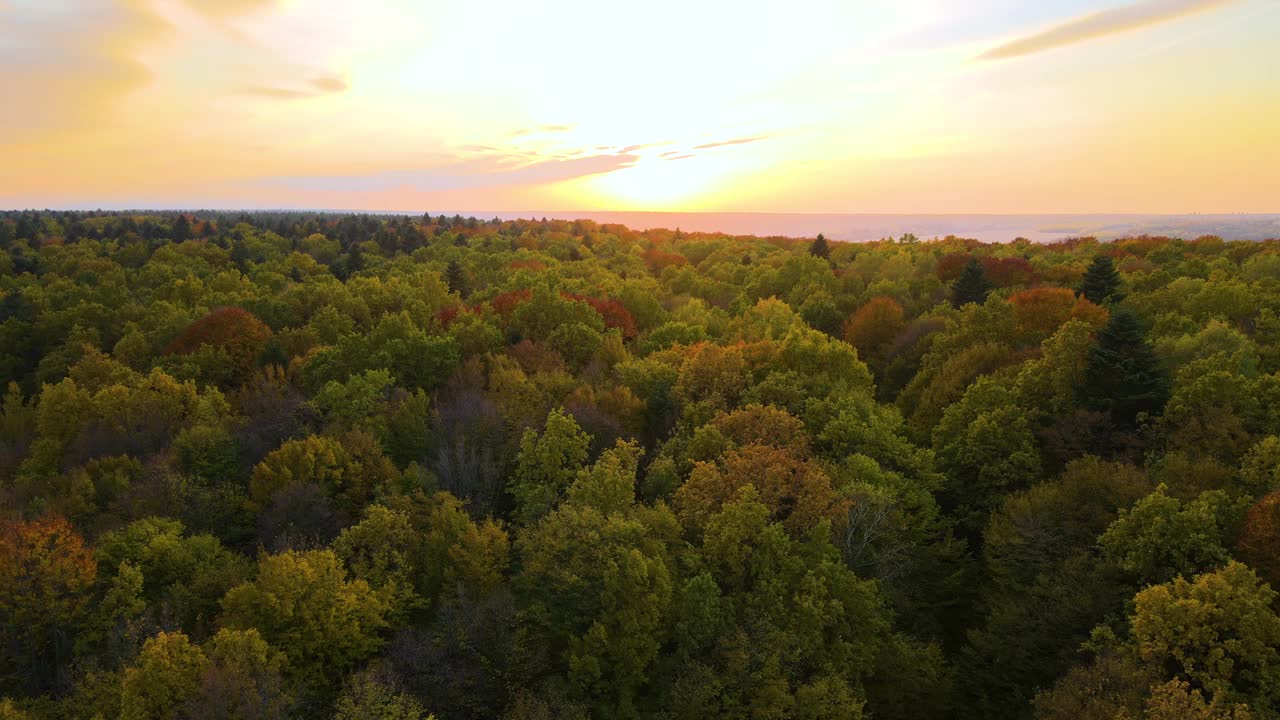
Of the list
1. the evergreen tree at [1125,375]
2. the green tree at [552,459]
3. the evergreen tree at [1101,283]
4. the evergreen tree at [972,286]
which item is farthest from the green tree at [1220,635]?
the evergreen tree at [972,286]

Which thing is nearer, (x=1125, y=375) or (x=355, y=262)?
(x=1125, y=375)

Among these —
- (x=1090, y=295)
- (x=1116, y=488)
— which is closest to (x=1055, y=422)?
(x=1116, y=488)

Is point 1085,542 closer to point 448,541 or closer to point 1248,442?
point 1248,442

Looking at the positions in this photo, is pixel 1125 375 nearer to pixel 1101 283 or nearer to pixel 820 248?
pixel 1101 283

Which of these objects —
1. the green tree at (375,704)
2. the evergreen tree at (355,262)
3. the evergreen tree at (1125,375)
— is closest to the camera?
the green tree at (375,704)

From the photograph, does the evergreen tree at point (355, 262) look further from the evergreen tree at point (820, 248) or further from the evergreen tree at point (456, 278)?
the evergreen tree at point (820, 248)

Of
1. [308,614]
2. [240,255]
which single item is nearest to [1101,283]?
[308,614]
